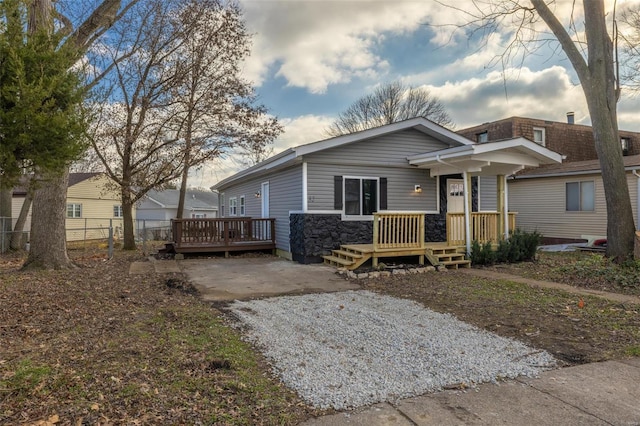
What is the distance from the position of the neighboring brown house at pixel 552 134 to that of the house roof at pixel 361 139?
762 centimetres

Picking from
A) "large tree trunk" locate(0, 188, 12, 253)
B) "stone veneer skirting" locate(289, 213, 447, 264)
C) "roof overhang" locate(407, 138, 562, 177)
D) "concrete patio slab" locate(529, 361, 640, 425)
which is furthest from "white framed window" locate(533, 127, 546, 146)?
"large tree trunk" locate(0, 188, 12, 253)

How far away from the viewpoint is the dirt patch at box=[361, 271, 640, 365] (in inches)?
152

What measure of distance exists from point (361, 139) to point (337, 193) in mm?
1533

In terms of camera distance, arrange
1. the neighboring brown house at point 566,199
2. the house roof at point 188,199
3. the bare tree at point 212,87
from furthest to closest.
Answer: the house roof at point 188,199 < the bare tree at point 212,87 < the neighboring brown house at point 566,199

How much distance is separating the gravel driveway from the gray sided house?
462 cm

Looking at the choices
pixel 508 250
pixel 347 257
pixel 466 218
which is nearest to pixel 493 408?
pixel 347 257

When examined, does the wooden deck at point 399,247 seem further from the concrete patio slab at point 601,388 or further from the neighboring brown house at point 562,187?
the neighboring brown house at point 562,187

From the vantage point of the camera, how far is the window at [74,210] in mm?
24388

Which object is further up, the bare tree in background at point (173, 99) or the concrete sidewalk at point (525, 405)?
Answer: the bare tree in background at point (173, 99)

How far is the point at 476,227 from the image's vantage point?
981 centimetres

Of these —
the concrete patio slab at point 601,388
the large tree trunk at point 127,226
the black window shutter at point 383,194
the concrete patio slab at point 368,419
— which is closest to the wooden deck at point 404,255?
the black window shutter at point 383,194

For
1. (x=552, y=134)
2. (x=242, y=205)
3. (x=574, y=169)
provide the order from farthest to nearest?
(x=552, y=134), (x=242, y=205), (x=574, y=169)

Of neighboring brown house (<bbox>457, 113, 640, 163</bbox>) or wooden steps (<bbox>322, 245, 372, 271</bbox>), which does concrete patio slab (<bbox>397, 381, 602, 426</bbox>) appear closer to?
wooden steps (<bbox>322, 245, 372, 271</bbox>)

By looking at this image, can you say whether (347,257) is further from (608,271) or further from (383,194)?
(608,271)
